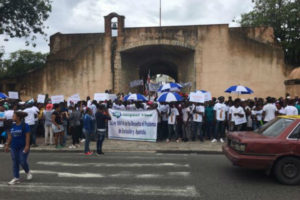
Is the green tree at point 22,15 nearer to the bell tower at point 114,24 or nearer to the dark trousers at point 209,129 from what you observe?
the bell tower at point 114,24

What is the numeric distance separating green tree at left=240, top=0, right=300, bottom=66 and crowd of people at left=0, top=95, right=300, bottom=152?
60.6 ft

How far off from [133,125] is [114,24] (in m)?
12.1

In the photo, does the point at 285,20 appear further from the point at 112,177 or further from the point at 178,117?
the point at 112,177

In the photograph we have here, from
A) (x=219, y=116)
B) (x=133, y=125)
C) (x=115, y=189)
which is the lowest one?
(x=115, y=189)

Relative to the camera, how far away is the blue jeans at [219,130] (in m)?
12.0

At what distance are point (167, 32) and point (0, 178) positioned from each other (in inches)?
660

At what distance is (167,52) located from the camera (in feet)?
77.6

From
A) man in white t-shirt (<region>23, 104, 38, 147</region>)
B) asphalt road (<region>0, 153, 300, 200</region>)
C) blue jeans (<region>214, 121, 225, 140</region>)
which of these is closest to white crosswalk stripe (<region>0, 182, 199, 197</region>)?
asphalt road (<region>0, 153, 300, 200</region>)

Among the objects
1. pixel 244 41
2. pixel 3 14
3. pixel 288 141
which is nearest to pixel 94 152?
pixel 288 141

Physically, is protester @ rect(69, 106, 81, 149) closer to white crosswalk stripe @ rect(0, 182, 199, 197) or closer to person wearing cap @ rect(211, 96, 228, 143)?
white crosswalk stripe @ rect(0, 182, 199, 197)

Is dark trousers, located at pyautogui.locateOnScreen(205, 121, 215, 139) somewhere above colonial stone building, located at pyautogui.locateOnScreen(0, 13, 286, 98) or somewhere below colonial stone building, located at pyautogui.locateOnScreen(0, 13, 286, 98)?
below

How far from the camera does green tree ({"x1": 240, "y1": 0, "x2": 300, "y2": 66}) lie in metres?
27.4

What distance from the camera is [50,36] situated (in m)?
24.6

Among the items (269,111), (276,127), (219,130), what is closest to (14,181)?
(276,127)
